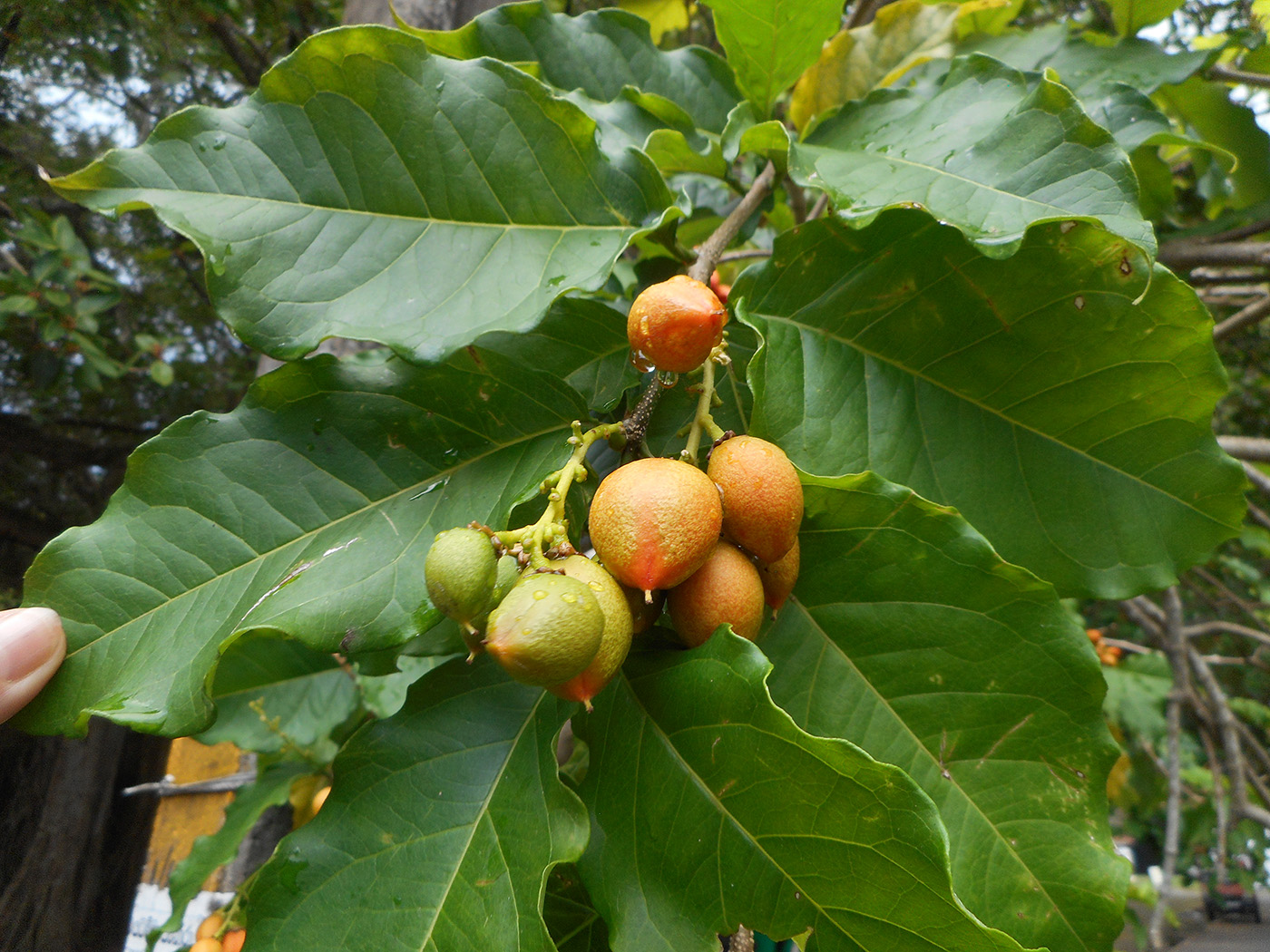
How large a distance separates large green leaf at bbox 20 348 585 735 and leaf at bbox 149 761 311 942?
84 cm

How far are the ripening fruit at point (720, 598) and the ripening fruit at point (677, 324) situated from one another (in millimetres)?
173

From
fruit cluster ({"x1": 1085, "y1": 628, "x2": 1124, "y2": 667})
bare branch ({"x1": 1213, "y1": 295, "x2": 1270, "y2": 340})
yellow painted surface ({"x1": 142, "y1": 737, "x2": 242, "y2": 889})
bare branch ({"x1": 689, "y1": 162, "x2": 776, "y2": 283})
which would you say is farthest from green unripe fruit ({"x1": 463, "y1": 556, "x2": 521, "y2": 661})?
fruit cluster ({"x1": 1085, "y1": 628, "x2": 1124, "y2": 667})

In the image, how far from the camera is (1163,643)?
7.52ft

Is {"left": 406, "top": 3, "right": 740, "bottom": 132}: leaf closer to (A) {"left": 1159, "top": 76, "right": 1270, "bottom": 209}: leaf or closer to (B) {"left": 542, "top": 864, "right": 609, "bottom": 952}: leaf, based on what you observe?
(A) {"left": 1159, "top": 76, "right": 1270, "bottom": 209}: leaf

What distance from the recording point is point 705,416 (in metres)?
0.77

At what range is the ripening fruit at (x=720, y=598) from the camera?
2.19 feet

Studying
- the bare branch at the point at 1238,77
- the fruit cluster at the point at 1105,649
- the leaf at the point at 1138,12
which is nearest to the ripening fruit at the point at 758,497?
the leaf at the point at 1138,12

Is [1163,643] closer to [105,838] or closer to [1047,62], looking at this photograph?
[1047,62]

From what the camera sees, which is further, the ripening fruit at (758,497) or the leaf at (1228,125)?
the leaf at (1228,125)

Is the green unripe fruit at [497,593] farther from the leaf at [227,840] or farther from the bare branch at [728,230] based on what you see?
the leaf at [227,840]

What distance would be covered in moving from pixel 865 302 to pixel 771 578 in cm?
34

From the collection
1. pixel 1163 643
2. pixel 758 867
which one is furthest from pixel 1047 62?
pixel 1163 643

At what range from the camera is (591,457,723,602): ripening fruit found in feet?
2.01

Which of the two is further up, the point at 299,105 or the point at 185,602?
the point at 299,105
